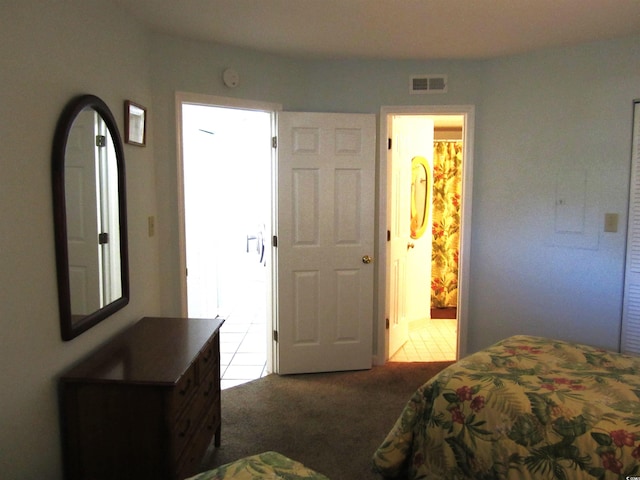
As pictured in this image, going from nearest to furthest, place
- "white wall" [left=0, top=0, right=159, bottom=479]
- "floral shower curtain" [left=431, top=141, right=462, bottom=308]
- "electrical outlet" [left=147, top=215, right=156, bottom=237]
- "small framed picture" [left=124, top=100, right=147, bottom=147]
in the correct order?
"white wall" [left=0, top=0, right=159, bottom=479]
"small framed picture" [left=124, top=100, right=147, bottom=147]
"electrical outlet" [left=147, top=215, right=156, bottom=237]
"floral shower curtain" [left=431, top=141, right=462, bottom=308]

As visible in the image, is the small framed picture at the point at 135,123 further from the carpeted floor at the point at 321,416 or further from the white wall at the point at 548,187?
the white wall at the point at 548,187

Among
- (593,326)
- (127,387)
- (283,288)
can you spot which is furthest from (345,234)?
(127,387)

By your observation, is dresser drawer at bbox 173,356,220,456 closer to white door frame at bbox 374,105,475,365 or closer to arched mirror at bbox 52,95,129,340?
arched mirror at bbox 52,95,129,340

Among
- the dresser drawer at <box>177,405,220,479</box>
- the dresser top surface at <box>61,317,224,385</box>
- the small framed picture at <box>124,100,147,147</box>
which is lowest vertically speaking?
the dresser drawer at <box>177,405,220,479</box>

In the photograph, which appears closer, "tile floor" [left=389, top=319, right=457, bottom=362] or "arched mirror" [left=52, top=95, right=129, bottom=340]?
"arched mirror" [left=52, top=95, right=129, bottom=340]

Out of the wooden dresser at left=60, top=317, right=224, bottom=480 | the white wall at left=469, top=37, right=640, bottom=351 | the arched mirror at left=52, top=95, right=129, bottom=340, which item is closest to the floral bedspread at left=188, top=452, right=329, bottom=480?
the wooden dresser at left=60, top=317, right=224, bottom=480

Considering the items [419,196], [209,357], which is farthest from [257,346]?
[419,196]

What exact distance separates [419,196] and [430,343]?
5.06 feet

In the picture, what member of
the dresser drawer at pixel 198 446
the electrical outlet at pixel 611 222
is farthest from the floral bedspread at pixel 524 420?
the electrical outlet at pixel 611 222

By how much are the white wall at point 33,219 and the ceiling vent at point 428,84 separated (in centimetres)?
226

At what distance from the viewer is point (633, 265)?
9.94ft

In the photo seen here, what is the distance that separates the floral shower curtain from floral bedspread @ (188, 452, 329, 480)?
4.31 meters

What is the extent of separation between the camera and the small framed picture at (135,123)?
98.5 inches

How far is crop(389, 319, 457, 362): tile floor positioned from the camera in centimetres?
402
